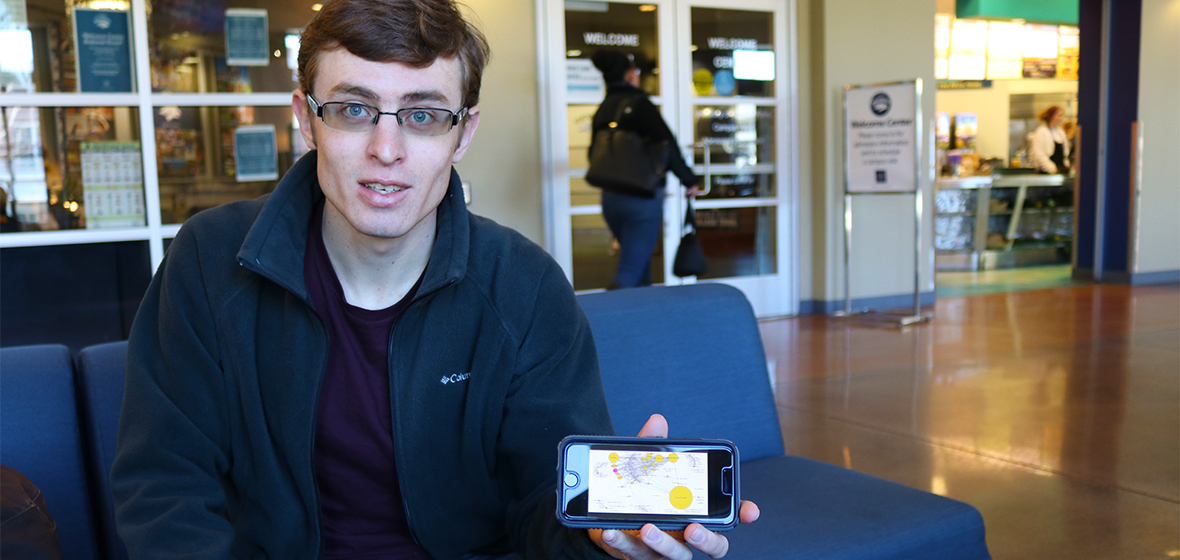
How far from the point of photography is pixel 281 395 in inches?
54.7

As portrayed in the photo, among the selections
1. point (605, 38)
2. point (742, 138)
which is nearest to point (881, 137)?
point (742, 138)

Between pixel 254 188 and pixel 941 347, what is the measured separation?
4055 millimetres

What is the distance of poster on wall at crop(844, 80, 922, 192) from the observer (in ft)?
21.5

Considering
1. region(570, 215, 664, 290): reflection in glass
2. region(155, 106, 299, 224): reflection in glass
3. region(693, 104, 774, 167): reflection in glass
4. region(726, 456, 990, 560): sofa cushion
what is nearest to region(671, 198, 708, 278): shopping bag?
region(570, 215, 664, 290): reflection in glass

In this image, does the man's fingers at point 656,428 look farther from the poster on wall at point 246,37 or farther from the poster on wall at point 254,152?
the poster on wall at point 246,37

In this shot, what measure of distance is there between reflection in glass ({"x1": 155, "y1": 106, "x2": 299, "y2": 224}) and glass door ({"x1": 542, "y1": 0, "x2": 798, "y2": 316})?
1.68 m

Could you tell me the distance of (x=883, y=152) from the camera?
265 inches

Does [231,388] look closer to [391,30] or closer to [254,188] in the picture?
[391,30]

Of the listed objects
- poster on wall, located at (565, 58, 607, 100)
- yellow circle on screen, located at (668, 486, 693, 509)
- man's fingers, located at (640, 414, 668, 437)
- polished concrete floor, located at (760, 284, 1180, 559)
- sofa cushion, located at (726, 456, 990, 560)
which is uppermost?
poster on wall, located at (565, 58, 607, 100)

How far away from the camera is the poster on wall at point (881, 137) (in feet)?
21.5

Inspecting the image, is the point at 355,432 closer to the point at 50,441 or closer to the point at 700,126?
the point at 50,441

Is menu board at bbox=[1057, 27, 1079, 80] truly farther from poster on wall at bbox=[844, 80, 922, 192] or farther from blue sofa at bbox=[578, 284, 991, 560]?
blue sofa at bbox=[578, 284, 991, 560]

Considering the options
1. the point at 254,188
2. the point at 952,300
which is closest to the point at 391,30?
the point at 254,188

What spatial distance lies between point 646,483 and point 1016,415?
3.42m
